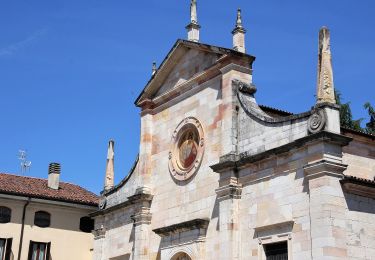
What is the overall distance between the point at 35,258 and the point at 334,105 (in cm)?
1869

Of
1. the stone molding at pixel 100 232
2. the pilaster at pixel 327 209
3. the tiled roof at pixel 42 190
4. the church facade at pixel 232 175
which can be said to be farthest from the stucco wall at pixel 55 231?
the pilaster at pixel 327 209

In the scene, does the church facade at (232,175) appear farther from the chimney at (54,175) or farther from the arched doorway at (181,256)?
the chimney at (54,175)

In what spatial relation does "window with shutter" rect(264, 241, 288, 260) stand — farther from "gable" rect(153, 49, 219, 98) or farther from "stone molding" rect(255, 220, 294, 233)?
"gable" rect(153, 49, 219, 98)

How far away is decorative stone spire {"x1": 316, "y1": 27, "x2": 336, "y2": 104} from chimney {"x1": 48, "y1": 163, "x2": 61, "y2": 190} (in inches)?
777

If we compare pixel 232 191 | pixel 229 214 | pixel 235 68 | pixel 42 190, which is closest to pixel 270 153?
pixel 232 191

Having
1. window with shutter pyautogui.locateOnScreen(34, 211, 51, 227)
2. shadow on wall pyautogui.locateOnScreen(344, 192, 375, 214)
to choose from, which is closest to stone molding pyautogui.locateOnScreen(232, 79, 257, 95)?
shadow on wall pyautogui.locateOnScreen(344, 192, 375, 214)

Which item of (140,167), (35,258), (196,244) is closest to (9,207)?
(35,258)

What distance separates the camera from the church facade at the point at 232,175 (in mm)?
15852

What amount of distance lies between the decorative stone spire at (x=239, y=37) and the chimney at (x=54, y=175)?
15.9 metres

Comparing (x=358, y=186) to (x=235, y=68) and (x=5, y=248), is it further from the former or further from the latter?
(x=5, y=248)

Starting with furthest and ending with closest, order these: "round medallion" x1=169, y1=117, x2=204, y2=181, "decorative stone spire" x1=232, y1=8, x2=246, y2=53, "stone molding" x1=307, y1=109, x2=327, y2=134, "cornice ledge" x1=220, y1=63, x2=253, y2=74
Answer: "round medallion" x1=169, y1=117, x2=204, y2=181
"decorative stone spire" x1=232, y1=8, x2=246, y2=53
"cornice ledge" x1=220, y1=63, x2=253, y2=74
"stone molding" x1=307, y1=109, x2=327, y2=134

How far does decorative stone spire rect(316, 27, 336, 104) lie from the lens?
1628 centimetres

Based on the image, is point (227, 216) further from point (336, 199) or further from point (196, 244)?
point (336, 199)

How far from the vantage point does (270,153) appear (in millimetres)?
17656
